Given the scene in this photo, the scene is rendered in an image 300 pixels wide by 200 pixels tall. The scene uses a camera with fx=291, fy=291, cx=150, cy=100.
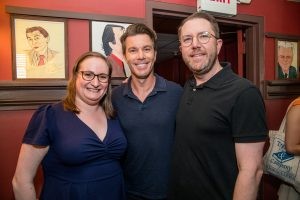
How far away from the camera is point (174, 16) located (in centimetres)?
247

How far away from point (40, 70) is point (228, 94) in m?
1.27

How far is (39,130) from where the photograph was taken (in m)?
1.39

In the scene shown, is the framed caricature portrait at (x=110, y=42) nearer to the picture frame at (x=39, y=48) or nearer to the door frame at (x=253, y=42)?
the picture frame at (x=39, y=48)

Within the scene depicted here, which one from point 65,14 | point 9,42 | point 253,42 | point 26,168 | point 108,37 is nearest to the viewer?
point 26,168

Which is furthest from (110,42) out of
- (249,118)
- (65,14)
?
(249,118)

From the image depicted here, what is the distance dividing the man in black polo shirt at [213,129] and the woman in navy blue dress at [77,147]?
34cm

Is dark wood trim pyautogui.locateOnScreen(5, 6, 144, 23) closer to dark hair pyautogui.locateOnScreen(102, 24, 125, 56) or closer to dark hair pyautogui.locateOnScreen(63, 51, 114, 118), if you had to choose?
dark hair pyautogui.locateOnScreen(102, 24, 125, 56)

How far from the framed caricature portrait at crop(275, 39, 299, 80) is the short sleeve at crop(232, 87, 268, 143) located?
6.32ft

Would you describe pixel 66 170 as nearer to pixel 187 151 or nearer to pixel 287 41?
pixel 187 151

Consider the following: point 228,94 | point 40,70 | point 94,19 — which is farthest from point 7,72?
point 228,94

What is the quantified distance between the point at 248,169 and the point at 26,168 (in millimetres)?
1018

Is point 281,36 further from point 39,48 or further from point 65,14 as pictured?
point 39,48

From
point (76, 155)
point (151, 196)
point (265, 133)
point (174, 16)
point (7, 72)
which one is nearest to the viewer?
point (265, 133)

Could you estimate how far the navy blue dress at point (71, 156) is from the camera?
139 centimetres
